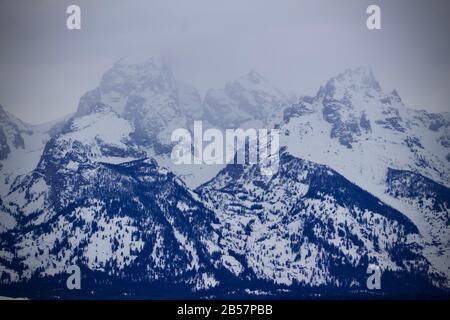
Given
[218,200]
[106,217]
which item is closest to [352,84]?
[218,200]

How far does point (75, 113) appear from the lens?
33.3m

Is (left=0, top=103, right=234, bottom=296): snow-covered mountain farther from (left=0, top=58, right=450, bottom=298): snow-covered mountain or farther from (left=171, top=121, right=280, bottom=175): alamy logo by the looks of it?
(left=171, top=121, right=280, bottom=175): alamy logo

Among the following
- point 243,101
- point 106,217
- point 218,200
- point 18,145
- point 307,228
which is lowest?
point 307,228

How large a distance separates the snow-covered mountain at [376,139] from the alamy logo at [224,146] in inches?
116

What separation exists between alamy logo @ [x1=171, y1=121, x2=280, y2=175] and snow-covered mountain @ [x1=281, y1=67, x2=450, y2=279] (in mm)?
2948

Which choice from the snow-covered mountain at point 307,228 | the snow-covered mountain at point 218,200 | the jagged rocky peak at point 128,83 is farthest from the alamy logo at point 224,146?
the jagged rocky peak at point 128,83

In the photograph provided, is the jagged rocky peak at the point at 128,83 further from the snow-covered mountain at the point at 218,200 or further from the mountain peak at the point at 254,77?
the mountain peak at the point at 254,77

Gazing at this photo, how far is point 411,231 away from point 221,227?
338 inches

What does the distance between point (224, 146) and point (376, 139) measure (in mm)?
7482

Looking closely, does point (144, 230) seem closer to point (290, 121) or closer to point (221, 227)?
point (221, 227)

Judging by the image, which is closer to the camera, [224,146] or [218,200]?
[224,146]

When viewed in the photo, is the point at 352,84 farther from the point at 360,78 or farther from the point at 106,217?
the point at 106,217

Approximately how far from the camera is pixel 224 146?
32.8 m
